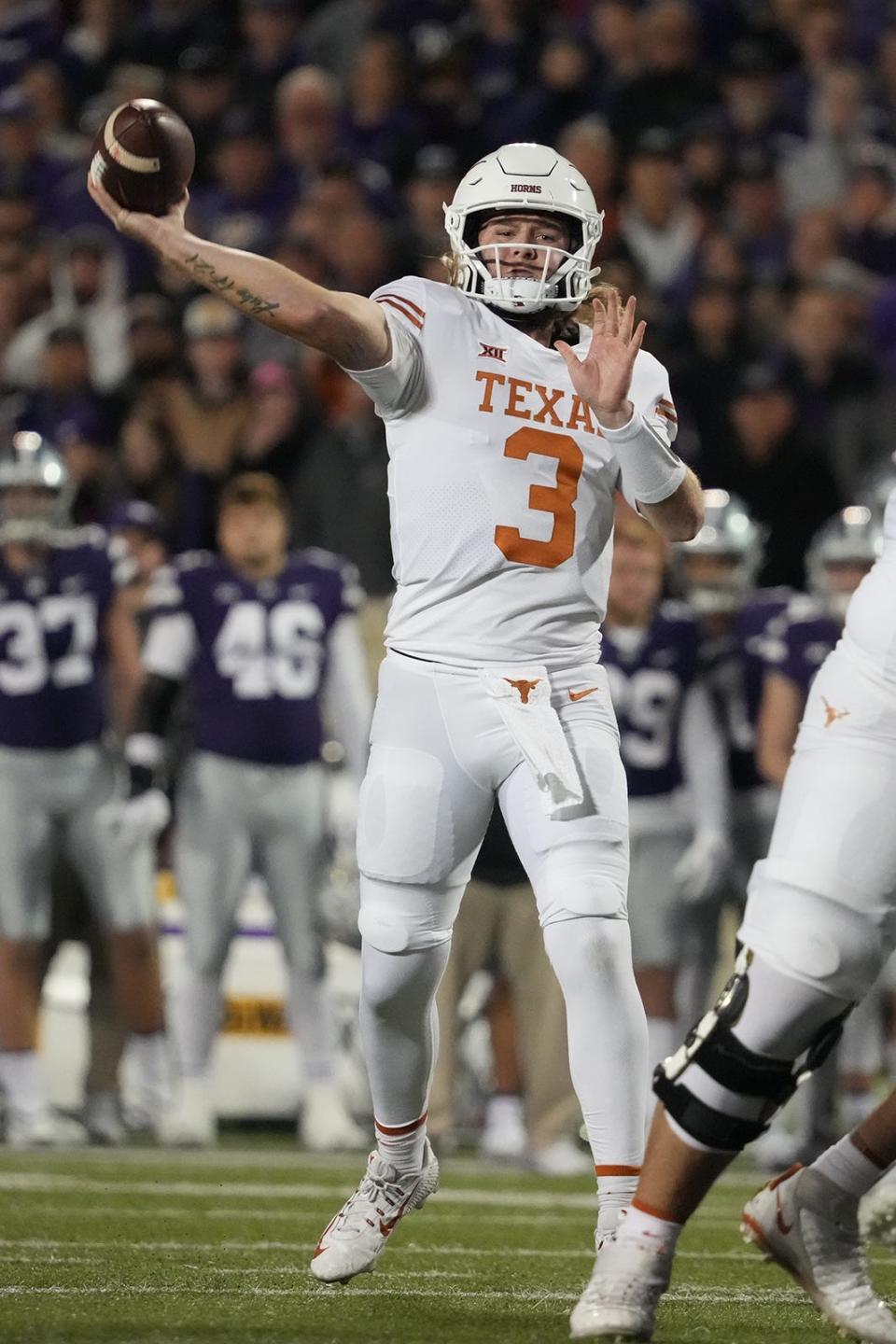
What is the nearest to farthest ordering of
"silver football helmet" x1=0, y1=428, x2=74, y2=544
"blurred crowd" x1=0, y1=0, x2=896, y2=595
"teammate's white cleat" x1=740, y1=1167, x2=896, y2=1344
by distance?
"teammate's white cleat" x1=740, y1=1167, x2=896, y2=1344, "silver football helmet" x1=0, y1=428, x2=74, y2=544, "blurred crowd" x1=0, y1=0, x2=896, y2=595

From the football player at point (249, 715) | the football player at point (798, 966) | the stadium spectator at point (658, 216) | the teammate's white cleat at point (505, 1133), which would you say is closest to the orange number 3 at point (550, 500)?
the football player at point (798, 966)

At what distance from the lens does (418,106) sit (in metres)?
11.4

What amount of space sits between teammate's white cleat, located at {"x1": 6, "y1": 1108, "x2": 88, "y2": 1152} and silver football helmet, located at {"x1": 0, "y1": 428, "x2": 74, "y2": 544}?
5.84ft

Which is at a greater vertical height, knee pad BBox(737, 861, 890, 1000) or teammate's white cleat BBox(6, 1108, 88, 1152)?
knee pad BBox(737, 861, 890, 1000)

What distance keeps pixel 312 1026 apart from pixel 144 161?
4.04m

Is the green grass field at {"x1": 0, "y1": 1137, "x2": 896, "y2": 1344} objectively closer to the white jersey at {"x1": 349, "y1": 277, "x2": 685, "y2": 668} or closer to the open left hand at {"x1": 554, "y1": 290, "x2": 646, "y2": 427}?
the white jersey at {"x1": 349, "y1": 277, "x2": 685, "y2": 668}

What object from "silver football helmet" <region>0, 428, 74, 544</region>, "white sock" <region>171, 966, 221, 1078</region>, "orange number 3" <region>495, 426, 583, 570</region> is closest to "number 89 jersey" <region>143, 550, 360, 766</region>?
"silver football helmet" <region>0, 428, 74, 544</region>

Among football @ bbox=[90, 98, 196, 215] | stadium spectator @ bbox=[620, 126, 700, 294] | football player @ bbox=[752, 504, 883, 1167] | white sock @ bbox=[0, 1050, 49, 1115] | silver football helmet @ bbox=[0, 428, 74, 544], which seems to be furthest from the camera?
stadium spectator @ bbox=[620, 126, 700, 294]

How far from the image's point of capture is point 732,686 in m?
7.93

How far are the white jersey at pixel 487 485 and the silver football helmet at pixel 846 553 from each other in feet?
12.0

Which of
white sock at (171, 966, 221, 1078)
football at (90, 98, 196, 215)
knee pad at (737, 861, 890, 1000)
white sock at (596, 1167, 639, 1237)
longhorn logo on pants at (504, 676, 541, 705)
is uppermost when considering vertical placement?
football at (90, 98, 196, 215)

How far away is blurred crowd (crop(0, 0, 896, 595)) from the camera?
951 cm

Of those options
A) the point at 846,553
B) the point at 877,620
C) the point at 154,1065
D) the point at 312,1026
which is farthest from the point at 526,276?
the point at 154,1065

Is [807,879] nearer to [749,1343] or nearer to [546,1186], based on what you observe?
[749,1343]
